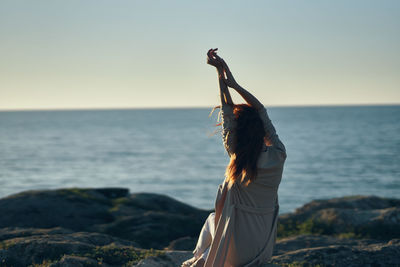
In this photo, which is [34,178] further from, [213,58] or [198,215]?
[213,58]

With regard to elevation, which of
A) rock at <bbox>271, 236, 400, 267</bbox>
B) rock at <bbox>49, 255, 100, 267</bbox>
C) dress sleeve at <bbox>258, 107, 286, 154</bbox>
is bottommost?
rock at <bbox>271, 236, 400, 267</bbox>

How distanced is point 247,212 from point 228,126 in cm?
115

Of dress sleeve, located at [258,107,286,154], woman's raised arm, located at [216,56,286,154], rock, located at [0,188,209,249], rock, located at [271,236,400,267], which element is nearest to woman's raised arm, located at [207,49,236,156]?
woman's raised arm, located at [216,56,286,154]

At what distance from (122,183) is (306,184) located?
1547cm

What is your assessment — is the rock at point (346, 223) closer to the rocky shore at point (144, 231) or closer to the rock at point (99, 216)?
the rocky shore at point (144, 231)

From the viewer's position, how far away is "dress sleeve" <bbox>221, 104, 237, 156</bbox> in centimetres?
571

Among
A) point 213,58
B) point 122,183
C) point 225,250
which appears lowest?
point 122,183

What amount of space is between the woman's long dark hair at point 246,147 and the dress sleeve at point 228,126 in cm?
6

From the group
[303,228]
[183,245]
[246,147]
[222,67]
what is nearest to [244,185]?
[246,147]

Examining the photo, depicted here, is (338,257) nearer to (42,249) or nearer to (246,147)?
(246,147)

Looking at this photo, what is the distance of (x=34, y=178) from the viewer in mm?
39750

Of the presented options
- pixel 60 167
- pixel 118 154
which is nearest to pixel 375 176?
pixel 60 167

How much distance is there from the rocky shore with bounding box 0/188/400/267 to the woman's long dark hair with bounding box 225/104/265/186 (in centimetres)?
275

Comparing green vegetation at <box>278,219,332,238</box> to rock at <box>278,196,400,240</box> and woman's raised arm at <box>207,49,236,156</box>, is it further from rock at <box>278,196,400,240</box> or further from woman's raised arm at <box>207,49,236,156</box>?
woman's raised arm at <box>207,49,236,156</box>
